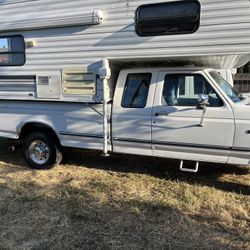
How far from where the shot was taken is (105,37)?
6.00 m

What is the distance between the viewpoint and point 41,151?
699 cm

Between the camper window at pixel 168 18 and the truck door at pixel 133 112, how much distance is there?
70cm

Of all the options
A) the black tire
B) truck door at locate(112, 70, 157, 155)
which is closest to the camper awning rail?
truck door at locate(112, 70, 157, 155)

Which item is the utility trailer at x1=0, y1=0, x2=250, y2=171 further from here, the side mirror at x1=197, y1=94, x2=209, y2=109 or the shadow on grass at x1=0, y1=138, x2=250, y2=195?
the shadow on grass at x1=0, y1=138, x2=250, y2=195

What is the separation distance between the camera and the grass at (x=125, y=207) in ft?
14.1

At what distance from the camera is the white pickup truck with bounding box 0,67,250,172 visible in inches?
217

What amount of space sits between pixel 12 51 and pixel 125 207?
11.6ft

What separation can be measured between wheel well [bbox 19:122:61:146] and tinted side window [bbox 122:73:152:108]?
1.52 metres

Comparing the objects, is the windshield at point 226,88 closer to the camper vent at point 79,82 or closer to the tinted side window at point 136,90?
the tinted side window at point 136,90

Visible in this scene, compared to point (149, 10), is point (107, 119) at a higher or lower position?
lower

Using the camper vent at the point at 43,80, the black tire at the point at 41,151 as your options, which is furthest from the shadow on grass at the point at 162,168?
the camper vent at the point at 43,80

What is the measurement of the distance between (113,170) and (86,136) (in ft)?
2.75

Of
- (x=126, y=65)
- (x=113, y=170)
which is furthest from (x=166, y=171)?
(x=126, y=65)

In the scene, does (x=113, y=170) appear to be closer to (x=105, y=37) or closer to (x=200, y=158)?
(x=200, y=158)
